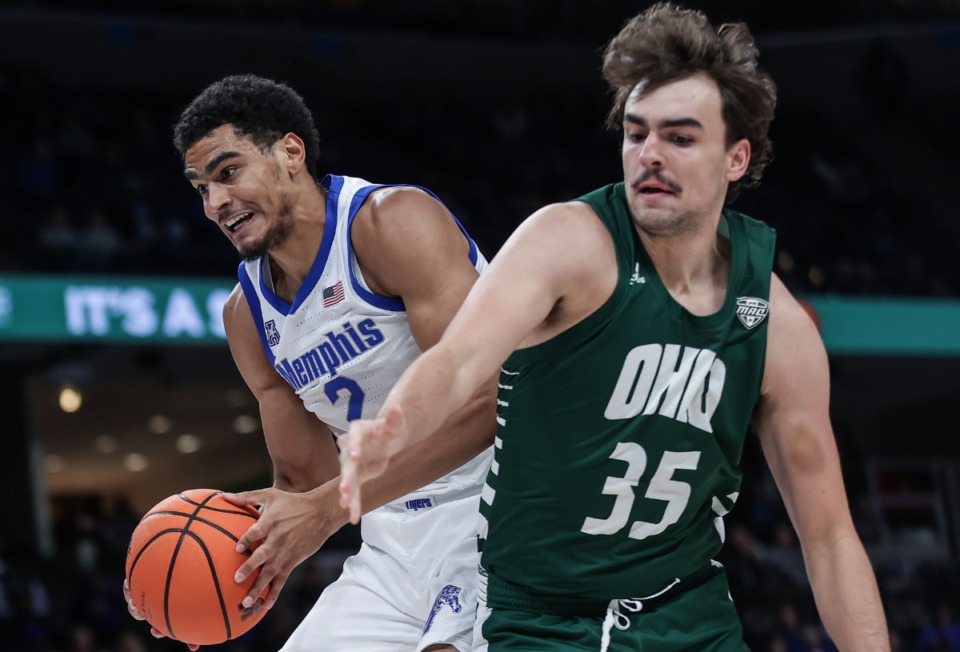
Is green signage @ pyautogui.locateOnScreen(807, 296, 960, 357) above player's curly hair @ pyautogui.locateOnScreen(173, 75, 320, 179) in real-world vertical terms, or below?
below

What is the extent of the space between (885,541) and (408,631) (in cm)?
1353

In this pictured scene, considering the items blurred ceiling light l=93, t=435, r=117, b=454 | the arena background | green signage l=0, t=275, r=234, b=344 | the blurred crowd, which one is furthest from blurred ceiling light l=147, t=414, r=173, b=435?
green signage l=0, t=275, r=234, b=344

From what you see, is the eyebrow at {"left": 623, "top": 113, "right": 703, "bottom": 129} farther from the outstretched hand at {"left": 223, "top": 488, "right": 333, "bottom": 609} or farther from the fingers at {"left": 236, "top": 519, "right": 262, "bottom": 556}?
the fingers at {"left": 236, "top": 519, "right": 262, "bottom": 556}

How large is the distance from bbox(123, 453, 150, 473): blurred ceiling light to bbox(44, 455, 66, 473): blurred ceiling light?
1.09 metres

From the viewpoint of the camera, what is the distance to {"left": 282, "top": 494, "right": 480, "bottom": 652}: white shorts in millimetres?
3549

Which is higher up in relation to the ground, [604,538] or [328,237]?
[328,237]

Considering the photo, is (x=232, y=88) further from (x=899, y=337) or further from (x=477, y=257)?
(x=899, y=337)

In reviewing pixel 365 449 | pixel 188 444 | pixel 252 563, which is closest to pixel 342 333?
pixel 252 563

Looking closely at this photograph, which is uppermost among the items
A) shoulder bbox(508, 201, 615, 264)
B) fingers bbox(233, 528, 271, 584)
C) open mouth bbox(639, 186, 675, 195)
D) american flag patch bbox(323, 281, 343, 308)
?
open mouth bbox(639, 186, 675, 195)

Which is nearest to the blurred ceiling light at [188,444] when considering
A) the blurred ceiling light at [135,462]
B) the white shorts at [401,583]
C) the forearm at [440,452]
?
the blurred ceiling light at [135,462]

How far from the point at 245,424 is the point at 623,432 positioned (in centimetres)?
1746

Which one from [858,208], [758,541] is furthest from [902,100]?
[758,541]

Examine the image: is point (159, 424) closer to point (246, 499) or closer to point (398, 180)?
point (398, 180)

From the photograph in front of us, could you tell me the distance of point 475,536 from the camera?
3.56 metres
